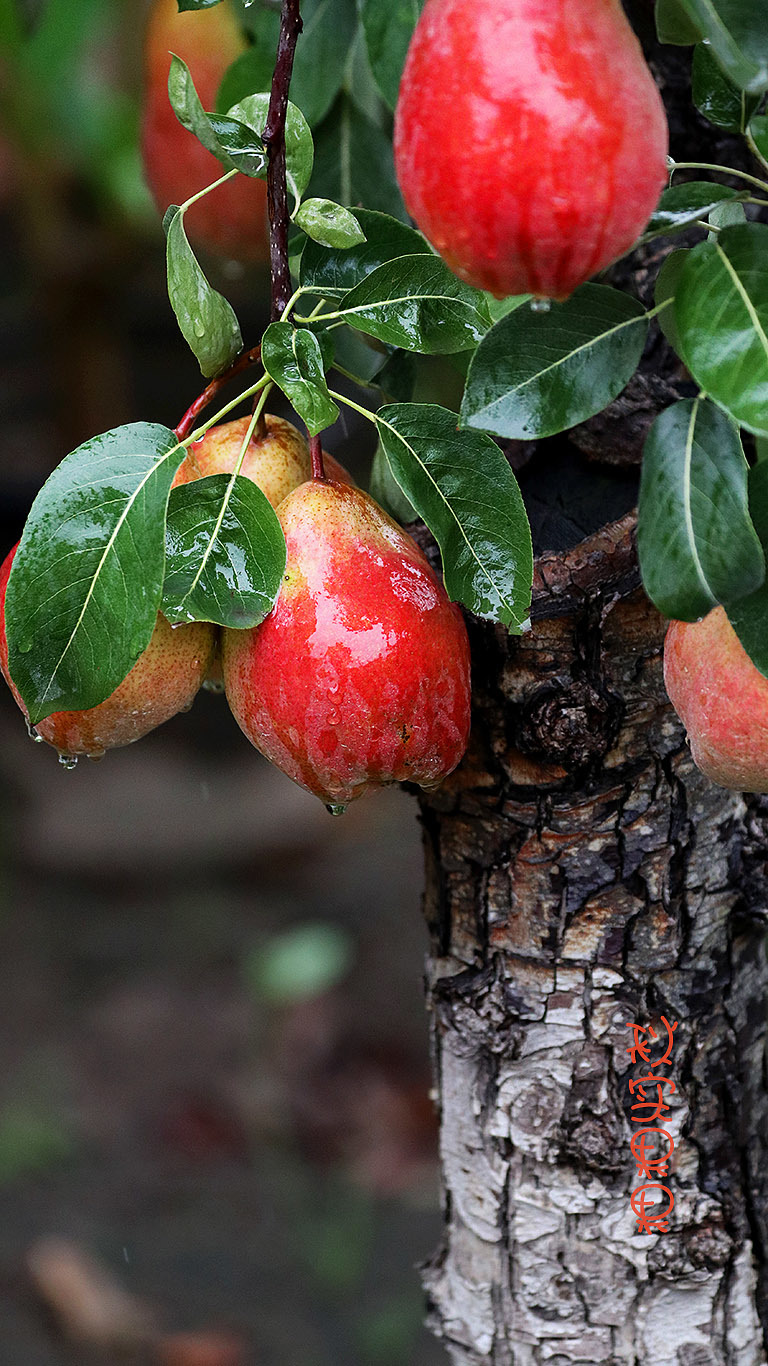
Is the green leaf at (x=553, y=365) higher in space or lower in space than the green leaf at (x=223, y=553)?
higher

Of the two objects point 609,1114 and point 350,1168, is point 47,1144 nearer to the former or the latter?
point 350,1168

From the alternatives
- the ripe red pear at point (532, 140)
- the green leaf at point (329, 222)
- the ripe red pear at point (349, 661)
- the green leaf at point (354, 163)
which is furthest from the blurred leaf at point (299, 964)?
the ripe red pear at point (532, 140)

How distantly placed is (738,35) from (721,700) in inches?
9.8

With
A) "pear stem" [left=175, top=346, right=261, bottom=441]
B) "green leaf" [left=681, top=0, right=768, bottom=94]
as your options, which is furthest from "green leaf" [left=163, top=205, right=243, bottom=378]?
"green leaf" [left=681, top=0, right=768, bottom=94]

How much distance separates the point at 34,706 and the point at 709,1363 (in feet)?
1.92

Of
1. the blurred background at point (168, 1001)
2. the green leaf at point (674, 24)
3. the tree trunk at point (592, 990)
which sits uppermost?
the green leaf at point (674, 24)

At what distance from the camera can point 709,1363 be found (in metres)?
0.79

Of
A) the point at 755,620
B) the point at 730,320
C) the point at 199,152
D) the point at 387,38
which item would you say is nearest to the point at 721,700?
the point at 755,620

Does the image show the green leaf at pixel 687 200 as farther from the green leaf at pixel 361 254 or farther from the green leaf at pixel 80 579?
the green leaf at pixel 80 579

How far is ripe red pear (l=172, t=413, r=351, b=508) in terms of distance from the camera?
62cm

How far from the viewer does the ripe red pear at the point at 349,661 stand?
1.83ft

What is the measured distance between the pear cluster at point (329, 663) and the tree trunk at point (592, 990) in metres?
0.10

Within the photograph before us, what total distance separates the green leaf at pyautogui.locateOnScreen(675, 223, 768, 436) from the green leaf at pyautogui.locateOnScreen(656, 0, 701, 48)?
131mm

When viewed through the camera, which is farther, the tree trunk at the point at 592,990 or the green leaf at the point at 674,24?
the tree trunk at the point at 592,990
